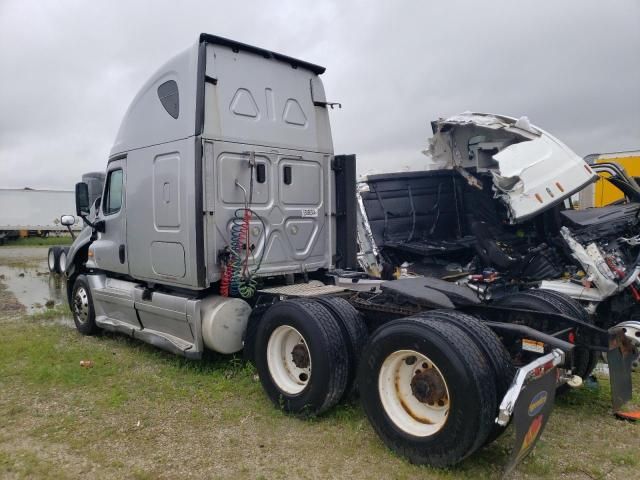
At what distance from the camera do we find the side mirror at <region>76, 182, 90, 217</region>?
701cm

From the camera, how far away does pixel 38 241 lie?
30.2 meters

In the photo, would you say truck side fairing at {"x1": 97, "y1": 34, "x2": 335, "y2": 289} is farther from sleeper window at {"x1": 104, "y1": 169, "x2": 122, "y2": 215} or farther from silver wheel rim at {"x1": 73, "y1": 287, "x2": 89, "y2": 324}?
silver wheel rim at {"x1": 73, "y1": 287, "x2": 89, "y2": 324}

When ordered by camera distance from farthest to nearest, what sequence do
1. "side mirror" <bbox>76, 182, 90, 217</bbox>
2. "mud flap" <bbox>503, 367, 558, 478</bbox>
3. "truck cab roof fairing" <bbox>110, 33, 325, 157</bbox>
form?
1. "side mirror" <bbox>76, 182, 90, 217</bbox>
2. "truck cab roof fairing" <bbox>110, 33, 325, 157</bbox>
3. "mud flap" <bbox>503, 367, 558, 478</bbox>

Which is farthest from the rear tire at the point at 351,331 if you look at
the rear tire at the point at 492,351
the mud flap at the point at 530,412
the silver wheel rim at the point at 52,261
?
the silver wheel rim at the point at 52,261

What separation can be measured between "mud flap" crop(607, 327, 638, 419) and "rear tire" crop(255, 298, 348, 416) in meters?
1.98

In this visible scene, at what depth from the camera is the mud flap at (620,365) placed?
3910 millimetres

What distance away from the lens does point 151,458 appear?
3.77m

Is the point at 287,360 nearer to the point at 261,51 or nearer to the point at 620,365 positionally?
the point at 620,365

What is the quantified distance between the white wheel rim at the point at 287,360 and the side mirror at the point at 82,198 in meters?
3.88

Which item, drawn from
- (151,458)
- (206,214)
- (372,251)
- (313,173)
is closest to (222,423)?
(151,458)

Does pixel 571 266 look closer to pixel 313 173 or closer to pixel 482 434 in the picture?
pixel 313 173

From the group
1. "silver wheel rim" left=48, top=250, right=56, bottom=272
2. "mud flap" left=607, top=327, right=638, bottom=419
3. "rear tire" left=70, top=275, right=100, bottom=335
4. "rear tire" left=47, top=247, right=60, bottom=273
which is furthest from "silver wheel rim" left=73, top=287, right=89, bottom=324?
"silver wheel rim" left=48, top=250, right=56, bottom=272

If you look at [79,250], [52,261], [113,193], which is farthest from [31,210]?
[113,193]

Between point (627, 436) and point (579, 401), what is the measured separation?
709 mm
